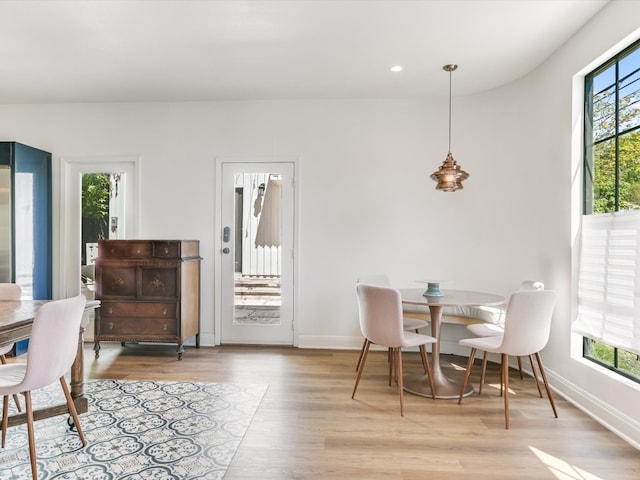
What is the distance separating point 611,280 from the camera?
104 inches

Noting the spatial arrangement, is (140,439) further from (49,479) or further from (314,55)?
(314,55)

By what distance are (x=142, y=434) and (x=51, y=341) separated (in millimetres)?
845

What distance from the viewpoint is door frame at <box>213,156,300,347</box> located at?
445cm

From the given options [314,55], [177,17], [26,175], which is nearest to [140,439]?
[177,17]

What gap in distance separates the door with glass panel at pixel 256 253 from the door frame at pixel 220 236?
0.09ft

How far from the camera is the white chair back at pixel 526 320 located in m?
2.57

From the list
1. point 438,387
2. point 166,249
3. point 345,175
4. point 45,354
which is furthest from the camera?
point 345,175

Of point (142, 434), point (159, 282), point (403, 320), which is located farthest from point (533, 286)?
point (159, 282)

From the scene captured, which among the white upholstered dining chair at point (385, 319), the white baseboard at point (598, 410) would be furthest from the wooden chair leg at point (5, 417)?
the white baseboard at point (598, 410)

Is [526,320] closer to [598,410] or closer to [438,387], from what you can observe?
[598,410]

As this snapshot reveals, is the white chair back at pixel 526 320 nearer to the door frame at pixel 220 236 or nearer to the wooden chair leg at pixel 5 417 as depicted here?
the door frame at pixel 220 236

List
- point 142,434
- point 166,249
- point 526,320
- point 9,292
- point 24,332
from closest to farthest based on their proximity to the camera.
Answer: point 24,332 → point 142,434 → point 526,320 → point 9,292 → point 166,249

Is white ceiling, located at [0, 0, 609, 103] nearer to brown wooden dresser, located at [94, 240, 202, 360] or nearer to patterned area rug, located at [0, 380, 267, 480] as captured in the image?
brown wooden dresser, located at [94, 240, 202, 360]

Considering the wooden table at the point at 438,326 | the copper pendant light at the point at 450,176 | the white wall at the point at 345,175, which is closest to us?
the wooden table at the point at 438,326
